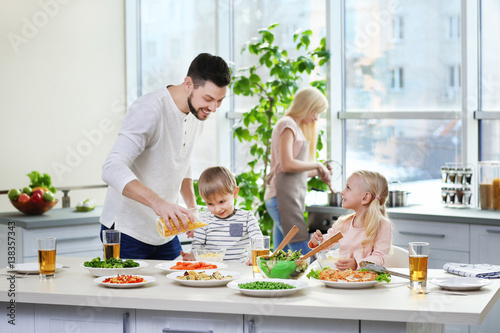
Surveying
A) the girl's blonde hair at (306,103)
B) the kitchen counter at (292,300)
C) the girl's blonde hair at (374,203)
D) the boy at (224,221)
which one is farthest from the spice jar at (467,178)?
the kitchen counter at (292,300)

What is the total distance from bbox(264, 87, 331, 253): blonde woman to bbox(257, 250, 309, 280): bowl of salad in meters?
1.93

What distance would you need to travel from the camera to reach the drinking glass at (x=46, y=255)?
2.36 meters

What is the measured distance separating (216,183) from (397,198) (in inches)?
69.6

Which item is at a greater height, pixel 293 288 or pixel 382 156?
pixel 382 156

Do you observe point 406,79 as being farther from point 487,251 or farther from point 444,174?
point 487,251

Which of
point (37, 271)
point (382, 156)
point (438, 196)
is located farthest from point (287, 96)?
point (37, 271)

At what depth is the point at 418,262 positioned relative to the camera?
2.11 m

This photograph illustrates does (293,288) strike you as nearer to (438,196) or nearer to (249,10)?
(438,196)

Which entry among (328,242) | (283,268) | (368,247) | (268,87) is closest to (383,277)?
(328,242)

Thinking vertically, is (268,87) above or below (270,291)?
above

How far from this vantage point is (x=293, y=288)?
2049 mm

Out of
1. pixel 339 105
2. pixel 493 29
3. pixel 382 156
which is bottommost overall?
pixel 382 156

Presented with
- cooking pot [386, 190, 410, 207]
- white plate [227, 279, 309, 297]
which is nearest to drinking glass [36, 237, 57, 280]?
white plate [227, 279, 309, 297]

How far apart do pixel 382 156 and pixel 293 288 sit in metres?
2.93
